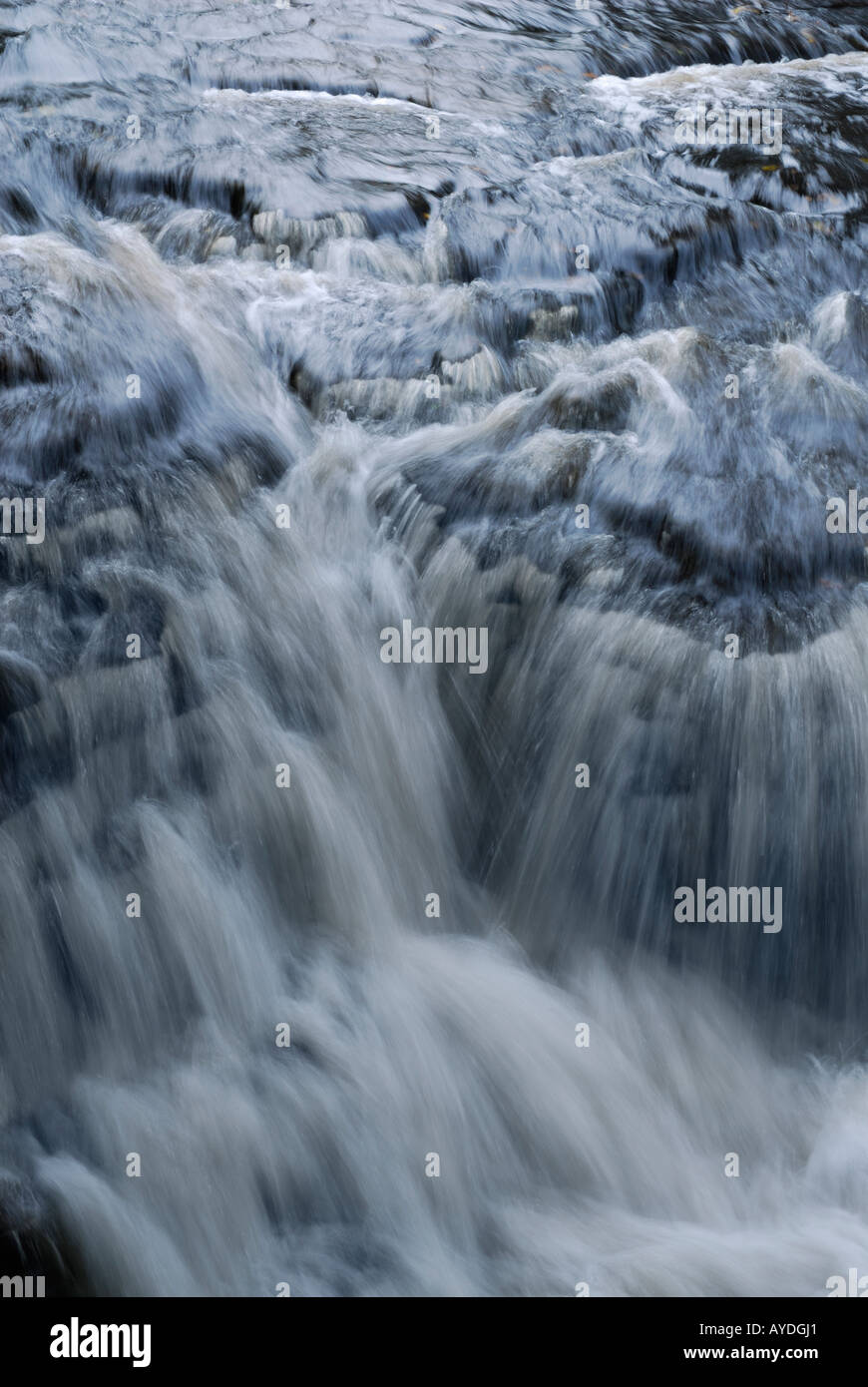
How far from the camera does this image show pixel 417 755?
4.43 metres

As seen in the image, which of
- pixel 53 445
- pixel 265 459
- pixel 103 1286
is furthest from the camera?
pixel 265 459

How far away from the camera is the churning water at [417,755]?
3.69m

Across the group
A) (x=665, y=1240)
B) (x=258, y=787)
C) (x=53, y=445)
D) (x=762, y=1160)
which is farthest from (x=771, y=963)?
(x=53, y=445)

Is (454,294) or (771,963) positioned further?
(454,294)

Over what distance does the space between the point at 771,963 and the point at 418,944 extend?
116 centimetres

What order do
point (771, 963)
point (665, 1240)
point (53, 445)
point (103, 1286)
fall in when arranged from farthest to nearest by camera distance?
point (53, 445) < point (771, 963) < point (665, 1240) < point (103, 1286)

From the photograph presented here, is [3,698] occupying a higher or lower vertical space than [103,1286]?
higher

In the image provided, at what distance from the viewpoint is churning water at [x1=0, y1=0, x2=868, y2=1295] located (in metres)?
3.69

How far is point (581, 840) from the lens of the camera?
428 cm

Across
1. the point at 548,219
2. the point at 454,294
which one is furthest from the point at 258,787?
the point at 548,219

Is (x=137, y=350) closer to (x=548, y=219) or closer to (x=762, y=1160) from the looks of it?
(x=548, y=219)
